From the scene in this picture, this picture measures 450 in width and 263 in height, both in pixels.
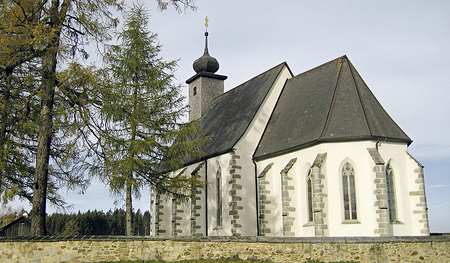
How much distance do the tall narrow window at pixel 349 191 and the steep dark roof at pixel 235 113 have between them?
18.7 feet

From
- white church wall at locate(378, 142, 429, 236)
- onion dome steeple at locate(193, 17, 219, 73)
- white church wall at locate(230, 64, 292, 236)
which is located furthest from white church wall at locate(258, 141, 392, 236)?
onion dome steeple at locate(193, 17, 219, 73)

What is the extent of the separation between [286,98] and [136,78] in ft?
28.1

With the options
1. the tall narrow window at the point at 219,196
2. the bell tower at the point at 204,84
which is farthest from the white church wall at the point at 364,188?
the bell tower at the point at 204,84

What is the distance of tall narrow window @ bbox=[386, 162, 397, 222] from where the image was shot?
16.9 metres

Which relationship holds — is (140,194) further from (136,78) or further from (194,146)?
(136,78)

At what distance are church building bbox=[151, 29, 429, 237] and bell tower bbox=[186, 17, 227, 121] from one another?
Result: 4.55 metres

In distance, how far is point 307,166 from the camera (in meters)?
18.2

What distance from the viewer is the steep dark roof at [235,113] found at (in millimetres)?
22016

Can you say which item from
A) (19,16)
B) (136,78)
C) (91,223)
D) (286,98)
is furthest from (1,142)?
(91,223)

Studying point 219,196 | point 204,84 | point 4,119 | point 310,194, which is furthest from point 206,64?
point 4,119

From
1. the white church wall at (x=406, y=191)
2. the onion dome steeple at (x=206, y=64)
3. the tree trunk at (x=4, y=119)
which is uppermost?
the onion dome steeple at (x=206, y=64)

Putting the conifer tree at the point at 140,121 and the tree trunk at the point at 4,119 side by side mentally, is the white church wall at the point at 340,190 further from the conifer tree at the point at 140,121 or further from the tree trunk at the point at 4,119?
the tree trunk at the point at 4,119

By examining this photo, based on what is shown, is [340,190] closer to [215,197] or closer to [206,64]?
[215,197]

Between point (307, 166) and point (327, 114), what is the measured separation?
2216 mm
